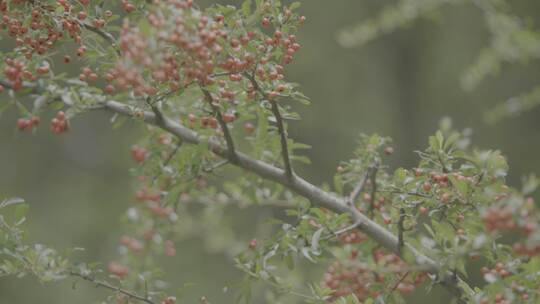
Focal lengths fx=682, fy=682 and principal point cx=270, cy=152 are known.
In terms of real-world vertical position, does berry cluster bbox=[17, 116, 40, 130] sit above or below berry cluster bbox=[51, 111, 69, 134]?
below

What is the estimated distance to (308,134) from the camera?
4.13 metres

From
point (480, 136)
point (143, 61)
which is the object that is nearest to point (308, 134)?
point (480, 136)

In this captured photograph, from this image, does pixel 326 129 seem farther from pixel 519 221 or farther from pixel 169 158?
pixel 519 221

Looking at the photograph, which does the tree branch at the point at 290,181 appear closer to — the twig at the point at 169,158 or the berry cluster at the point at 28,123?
the twig at the point at 169,158

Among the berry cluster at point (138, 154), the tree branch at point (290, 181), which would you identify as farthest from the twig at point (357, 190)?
the berry cluster at point (138, 154)

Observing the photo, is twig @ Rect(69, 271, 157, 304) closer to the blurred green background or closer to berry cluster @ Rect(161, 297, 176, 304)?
berry cluster @ Rect(161, 297, 176, 304)

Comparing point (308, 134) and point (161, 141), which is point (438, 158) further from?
point (308, 134)

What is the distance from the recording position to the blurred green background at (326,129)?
3889 mm

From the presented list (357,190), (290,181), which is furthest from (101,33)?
(357,190)

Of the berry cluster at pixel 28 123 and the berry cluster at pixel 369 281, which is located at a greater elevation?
the berry cluster at pixel 369 281

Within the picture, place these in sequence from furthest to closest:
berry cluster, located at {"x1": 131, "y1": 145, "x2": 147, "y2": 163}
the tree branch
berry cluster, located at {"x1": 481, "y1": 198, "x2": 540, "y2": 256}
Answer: berry cluster, located at {"x1": 131, "y1": 145, "x2": 147, "y2": 163} < the tree branch < berry cluster, located at {"x1": 481, "y1": 198, "x2": 540, "y2": 256}

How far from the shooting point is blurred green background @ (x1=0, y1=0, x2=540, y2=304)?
389 centimetres

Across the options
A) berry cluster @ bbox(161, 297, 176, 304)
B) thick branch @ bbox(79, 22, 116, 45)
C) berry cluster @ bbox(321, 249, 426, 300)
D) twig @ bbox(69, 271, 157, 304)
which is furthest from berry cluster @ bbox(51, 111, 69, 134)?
berry cluster @ bbox(321, 249, 426, 300)

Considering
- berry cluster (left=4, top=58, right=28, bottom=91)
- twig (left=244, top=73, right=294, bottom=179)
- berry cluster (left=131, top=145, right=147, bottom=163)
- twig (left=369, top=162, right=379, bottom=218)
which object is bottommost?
berry cluster (left=4, top=58, right=28, bottom=91)
